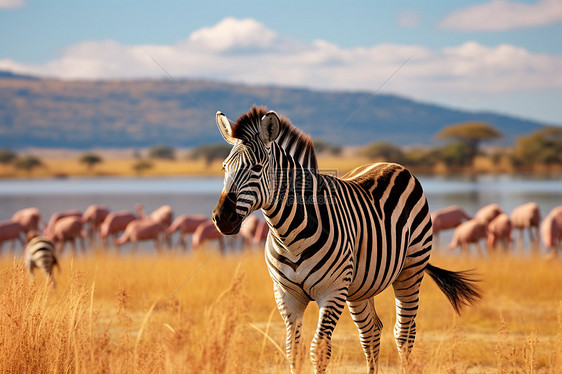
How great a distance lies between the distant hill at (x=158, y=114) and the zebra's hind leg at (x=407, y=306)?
12277cm

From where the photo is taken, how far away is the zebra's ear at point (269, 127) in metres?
4.44

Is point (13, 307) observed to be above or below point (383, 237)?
below

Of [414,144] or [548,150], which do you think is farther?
[414,144]

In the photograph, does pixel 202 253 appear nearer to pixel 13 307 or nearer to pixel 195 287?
pixel 195 287

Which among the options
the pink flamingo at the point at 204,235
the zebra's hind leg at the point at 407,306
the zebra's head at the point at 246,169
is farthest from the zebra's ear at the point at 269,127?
the pink flamingo at the point at 204,235

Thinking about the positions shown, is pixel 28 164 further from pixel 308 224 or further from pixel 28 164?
pixel 308 224

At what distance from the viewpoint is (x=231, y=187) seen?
424 centimetres

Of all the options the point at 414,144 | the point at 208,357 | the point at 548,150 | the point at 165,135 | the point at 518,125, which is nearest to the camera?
the point at 208,357

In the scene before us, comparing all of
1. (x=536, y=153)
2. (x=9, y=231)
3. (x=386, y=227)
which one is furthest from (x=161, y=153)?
(x=386, y=227)

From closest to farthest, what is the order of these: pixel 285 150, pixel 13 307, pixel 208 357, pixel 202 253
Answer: pixel 208 357, pixel 285 150, pixel 13 307, pixel 202 253

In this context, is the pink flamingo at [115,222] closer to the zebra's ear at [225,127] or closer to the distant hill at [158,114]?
the zebra's ear at [225,127]

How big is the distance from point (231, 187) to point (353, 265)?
3.99ft

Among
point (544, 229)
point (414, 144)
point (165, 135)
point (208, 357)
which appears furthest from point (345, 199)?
point (414, 144)

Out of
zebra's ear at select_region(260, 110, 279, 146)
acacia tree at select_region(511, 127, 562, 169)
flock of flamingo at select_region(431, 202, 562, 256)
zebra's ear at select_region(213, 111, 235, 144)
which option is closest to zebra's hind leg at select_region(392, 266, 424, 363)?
zebra's ear at select_region(260, 110, 279, 146)
